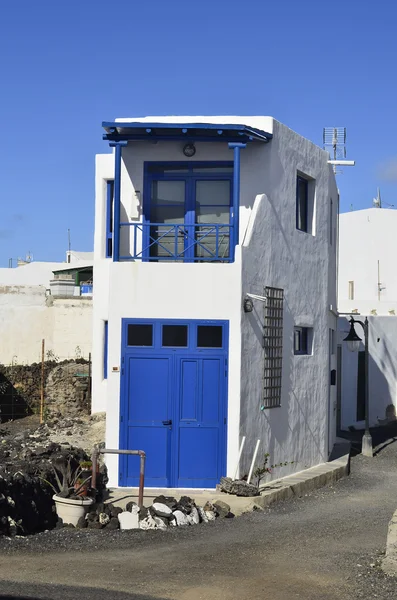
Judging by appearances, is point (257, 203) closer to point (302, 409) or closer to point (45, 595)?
point (302, 409)

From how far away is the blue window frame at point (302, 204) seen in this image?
17344 mm

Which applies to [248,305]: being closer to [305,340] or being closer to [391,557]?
[305,340]

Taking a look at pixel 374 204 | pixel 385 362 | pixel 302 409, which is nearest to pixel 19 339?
pixel 385 362

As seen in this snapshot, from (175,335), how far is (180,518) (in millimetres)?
3534

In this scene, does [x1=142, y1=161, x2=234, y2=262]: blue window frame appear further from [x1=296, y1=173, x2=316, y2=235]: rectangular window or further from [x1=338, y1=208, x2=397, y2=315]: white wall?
[x1=338, y1=208, x2=397, y2=315]: white wall

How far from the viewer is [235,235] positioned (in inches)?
581

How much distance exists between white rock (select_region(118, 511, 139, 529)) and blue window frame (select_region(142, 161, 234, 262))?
5544mm

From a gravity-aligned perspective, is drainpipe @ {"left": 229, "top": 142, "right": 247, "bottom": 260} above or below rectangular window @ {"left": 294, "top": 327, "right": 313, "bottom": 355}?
above

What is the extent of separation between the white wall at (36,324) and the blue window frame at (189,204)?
41.6 feet

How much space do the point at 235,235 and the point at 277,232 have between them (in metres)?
1.31

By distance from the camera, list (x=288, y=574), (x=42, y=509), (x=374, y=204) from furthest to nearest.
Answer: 1. (x=374, y=204)
2. (x=42, y=509)
3. (x=288, y=574)

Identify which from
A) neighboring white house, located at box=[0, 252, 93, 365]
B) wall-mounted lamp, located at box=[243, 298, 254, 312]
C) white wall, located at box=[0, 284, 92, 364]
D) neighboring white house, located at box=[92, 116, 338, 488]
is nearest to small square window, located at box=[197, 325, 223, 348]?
neighboring white house, located at box=[92, 116, 338, 488]

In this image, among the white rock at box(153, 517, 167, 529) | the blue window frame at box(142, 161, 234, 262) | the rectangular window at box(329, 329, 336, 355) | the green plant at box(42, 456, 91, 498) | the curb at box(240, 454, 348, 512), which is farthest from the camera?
the rectangular window at box(329, 329, 336, 355)

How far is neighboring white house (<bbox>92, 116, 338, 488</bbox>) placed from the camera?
14312 mm
